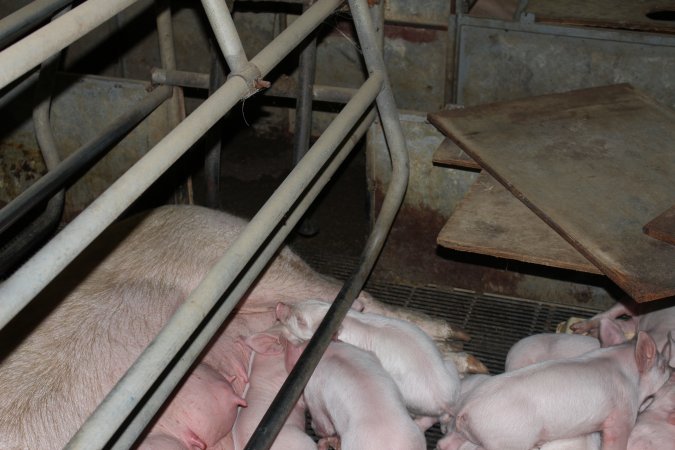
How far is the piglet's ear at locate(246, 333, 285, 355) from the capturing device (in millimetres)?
2223

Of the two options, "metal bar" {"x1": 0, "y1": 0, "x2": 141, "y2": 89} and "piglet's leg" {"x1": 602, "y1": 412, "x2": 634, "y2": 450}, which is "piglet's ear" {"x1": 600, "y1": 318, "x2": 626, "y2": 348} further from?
"metal bar" {"x1": 0, "y1": 0, "x2": 141, "y2": 89}

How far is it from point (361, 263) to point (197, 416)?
64 cm

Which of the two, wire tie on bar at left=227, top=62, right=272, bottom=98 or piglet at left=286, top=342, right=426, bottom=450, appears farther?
A: piglet at left=286, top=342, right=426, bottom=450

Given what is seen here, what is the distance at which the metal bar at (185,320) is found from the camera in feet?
3.93

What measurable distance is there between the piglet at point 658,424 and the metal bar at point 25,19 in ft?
5.43

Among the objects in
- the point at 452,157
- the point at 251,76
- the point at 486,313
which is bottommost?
the point at 486,313

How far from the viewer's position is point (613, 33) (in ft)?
11.2

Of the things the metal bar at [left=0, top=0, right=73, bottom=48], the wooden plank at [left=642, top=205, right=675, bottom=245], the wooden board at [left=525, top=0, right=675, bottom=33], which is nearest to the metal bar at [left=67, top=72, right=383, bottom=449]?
the metal bar at [left=0, top=0, right=73, bottom=48]

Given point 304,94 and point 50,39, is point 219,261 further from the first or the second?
point 304,94

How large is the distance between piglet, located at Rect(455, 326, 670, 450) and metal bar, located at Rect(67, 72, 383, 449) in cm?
65

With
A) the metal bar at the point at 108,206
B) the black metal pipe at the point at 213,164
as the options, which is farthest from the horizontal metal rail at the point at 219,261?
the black metal pipe at the point at 213,164

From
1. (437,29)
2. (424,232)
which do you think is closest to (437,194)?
(424,232)

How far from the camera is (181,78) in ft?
9.21

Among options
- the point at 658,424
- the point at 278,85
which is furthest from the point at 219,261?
the point at 278,85
